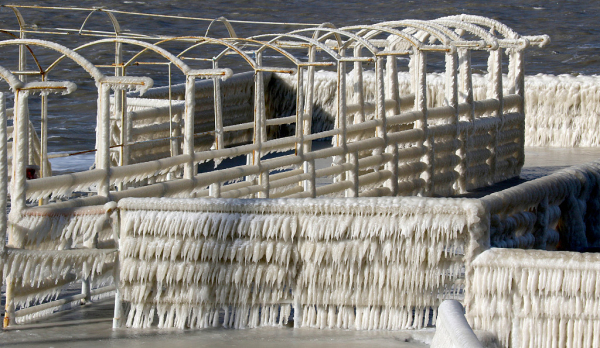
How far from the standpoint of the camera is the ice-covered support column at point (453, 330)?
9.07 ft

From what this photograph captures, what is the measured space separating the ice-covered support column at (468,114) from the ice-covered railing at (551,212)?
2161mm

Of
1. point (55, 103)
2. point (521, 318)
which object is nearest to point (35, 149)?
point (521, 318)

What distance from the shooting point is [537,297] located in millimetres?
4422

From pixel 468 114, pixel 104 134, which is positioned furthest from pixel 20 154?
pixel 468 114

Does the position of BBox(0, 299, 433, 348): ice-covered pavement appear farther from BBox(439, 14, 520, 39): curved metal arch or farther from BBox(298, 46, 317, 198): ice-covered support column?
BBox(439, 14, 520, 39): curved metal arch

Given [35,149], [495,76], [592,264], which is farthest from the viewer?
[495,76]

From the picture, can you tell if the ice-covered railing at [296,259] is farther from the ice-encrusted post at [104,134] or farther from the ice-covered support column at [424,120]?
the ice-covered support column at [424,120]

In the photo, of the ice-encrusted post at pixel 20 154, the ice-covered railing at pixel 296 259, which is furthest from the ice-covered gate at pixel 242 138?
the ice-covered railing at pixel 296 259

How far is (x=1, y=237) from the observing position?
480cm

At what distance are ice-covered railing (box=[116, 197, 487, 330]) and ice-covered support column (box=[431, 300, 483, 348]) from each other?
1456mm

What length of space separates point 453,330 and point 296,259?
205 cm

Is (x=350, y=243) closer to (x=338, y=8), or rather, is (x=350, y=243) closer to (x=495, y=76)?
(x=495, y=76)

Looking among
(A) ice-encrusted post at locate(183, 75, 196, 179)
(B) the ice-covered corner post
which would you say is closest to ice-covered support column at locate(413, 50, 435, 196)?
(A) ice-encrusted post at locate(183, 75, 196, 179)

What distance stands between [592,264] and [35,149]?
13.5ft
